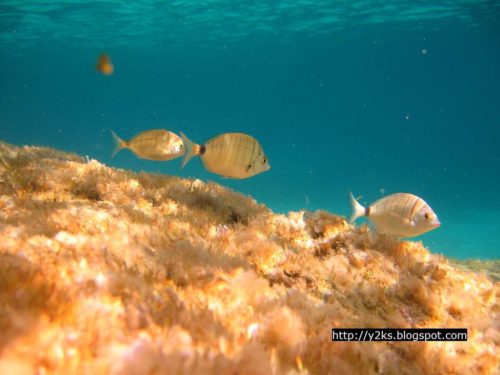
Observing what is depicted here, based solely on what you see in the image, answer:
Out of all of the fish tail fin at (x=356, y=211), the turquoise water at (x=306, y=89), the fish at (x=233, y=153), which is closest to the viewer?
the fish at (x=233, y=153)

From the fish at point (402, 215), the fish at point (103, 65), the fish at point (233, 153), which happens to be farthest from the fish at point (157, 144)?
the fish at point (103, 65)

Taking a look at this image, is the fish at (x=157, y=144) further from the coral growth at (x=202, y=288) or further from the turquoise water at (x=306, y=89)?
the turquoise water at (x=306, y=89)

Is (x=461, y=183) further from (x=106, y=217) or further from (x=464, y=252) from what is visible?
(x=106, y=217)

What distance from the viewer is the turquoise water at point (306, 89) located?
3459 centimetres

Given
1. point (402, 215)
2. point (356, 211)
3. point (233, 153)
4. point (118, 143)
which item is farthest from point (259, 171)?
point (118, 143)

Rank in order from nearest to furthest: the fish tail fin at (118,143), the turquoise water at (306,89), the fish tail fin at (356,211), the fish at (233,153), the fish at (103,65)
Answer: the fish at (233,153) < the fish tail fin at (356,211) < the fish tail fin at (118,143) < the fish at (103,65) < the turquoise water at (306,89)

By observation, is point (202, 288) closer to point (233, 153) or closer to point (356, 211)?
point (233, 153)

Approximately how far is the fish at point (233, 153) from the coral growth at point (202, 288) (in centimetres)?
70

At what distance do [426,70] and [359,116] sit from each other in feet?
155

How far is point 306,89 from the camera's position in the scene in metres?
124

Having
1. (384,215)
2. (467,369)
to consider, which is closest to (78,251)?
(467,369)

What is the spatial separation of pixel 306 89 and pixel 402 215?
126 meters

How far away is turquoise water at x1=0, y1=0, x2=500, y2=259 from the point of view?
3459 centimetres

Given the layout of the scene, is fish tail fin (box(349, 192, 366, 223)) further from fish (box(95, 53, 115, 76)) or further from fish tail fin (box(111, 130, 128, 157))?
fish (box(95, 53, 115, 76))
